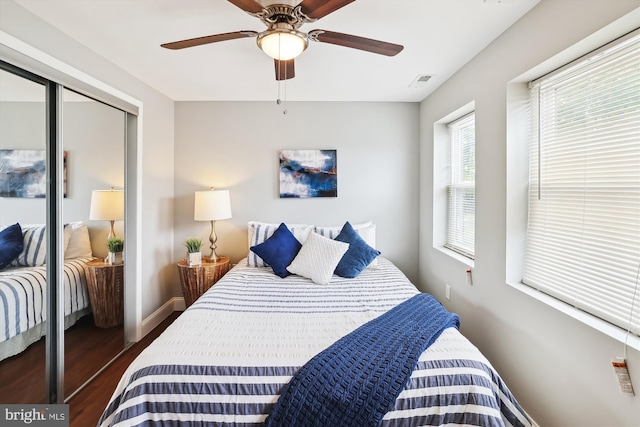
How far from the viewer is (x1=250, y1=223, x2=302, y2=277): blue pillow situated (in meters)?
2.66

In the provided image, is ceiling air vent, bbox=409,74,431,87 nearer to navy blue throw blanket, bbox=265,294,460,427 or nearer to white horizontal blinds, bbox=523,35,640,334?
white horizontal blinds, bbox=523,35,640,334

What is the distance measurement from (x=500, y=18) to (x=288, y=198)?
2.41 meters

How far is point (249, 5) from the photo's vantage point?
1.30 m

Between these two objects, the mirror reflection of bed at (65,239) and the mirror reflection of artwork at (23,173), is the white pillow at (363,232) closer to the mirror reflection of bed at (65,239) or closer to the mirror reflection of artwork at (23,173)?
the mirror reflection of bed at (65,239)

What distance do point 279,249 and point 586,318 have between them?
2183mm

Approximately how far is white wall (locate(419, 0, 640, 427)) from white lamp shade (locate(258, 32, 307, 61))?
132 cm

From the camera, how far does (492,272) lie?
201 centimetres

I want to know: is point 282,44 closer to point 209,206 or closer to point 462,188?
point 209,206

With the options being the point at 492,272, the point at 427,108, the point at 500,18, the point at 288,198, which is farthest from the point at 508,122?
the point at 288,198

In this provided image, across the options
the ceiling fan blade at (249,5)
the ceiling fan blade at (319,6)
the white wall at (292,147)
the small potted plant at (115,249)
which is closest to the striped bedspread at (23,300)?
the small potted plant at (115,249)

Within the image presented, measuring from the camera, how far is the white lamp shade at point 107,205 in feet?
7.22

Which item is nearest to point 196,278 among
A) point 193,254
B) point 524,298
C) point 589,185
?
point 193,254

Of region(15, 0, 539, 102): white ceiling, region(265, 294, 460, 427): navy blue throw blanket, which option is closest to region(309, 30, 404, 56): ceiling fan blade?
region(15, 0, 539, 102): white ceiling

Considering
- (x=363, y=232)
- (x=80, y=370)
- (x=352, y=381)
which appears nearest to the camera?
(x=352, y=381)
